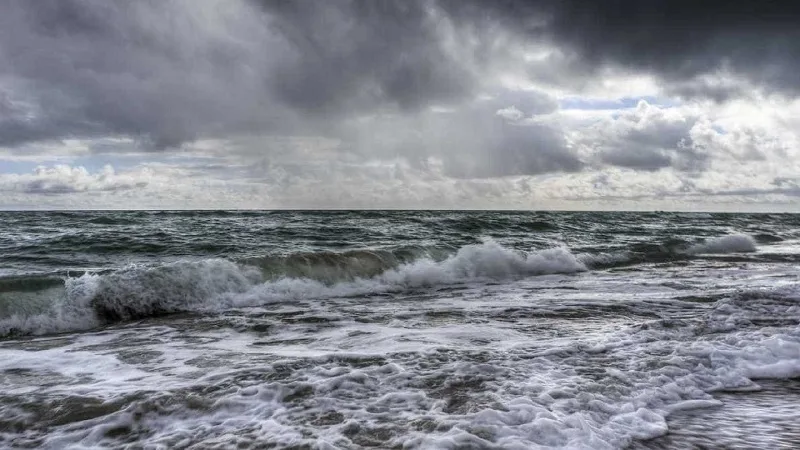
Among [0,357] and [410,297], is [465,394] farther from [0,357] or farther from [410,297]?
[410,297]

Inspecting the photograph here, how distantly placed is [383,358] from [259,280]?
5.91 metres

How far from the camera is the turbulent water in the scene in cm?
336

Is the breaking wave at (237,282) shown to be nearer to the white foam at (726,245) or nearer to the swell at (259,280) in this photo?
the swell at (259,280)

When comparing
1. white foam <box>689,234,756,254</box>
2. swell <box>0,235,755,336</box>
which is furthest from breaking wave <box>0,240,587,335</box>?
white foam <box>689,234,756,254</box>

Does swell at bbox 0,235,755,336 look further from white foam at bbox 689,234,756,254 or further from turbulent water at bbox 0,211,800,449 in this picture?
white foam at bbox 689,234,756,254

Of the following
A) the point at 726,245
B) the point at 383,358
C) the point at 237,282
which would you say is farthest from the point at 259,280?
the point at 726,245

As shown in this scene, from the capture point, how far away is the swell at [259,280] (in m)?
7.96

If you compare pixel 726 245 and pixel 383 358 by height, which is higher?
pixel 383 358

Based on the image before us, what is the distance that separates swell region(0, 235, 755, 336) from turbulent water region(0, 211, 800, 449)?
0.05 metres

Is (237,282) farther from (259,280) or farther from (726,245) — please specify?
(726,245)

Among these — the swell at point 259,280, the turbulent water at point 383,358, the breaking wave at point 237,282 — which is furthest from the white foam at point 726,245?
the breaking wave at point 237,282

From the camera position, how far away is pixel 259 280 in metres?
10.3

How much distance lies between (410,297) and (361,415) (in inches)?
240

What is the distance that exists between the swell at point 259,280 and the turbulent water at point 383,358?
5cm
